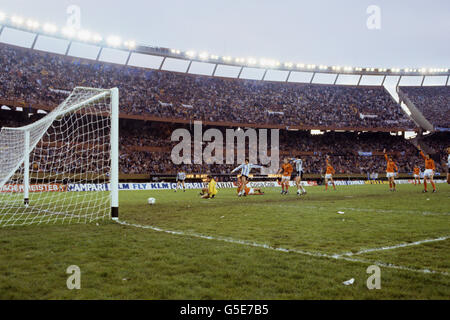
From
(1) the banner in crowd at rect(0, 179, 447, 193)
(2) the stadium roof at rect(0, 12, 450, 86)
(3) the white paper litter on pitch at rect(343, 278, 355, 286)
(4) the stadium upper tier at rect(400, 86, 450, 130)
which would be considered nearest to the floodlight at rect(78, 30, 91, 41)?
(2) the stadium roof at rect(0, 12, 450, 86)

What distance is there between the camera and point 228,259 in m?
4.57

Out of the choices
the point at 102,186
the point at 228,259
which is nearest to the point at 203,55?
the point at 102,186

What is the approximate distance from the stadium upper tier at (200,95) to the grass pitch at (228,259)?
96.2 ft

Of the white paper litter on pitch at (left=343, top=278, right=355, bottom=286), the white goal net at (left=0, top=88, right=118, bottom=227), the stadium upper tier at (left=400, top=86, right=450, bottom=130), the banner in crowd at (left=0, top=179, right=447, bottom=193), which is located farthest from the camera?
the stadium upper tier at (left=400, top=86, right=450, bottom=130)

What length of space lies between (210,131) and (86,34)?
649 inches

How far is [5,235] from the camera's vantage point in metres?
6.52

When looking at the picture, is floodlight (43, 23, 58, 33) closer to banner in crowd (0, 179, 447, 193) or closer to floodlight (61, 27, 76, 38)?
floodlight (61, 27, 76, 38)

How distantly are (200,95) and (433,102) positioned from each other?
3494 centimetres

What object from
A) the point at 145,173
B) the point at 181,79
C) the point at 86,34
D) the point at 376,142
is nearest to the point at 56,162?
the point at 145,173

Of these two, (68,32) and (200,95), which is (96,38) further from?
→ (200,95)

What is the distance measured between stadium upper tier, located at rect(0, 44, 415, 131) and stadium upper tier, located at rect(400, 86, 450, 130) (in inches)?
118

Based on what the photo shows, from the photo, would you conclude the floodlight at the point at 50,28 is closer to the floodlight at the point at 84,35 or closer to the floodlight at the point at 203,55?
the floodlight at the point at 84,35

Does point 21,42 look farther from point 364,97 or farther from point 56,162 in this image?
point 364,97

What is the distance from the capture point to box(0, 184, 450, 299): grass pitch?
337 cm
